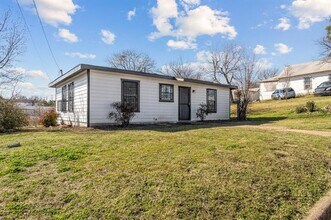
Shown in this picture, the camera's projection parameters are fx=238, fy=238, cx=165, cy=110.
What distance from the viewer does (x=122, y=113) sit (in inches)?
392

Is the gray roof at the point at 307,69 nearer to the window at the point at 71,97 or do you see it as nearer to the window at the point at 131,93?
the window at the point at 131,93

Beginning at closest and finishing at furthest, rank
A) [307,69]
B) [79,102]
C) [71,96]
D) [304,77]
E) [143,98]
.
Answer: [79,102] < [143,98] < [71,96] < [304,77] < [307,69]

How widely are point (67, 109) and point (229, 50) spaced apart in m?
29.1

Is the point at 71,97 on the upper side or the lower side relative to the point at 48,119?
upper

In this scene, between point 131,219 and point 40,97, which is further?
point 40,97

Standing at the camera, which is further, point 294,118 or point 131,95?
point 294,118

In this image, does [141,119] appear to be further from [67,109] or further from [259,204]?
[259,204]

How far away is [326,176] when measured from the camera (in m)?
3.86

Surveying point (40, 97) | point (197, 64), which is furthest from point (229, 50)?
point (40, 97)

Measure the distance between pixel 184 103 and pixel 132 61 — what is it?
31.0m

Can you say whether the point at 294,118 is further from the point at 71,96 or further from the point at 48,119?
the point at 48,119

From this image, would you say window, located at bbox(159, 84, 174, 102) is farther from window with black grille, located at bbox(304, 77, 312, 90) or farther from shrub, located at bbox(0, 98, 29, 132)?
window with black grille, located at bbox(304, 77, 312, 90)

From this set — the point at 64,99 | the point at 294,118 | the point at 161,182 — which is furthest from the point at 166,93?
the point at 161,182

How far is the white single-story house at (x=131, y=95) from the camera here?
32.1 feet
